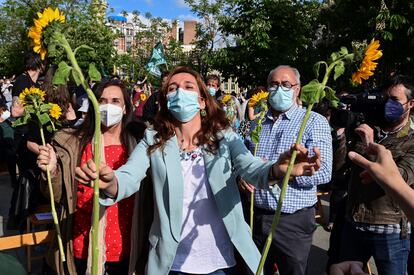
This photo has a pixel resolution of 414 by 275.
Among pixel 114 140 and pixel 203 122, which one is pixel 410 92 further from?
pixel 114 140

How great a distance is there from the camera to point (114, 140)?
8.95 feet

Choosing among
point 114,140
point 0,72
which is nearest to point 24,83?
point 114,140

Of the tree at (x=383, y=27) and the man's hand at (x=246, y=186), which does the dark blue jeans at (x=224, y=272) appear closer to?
the man's hand at (x=246, y=186)

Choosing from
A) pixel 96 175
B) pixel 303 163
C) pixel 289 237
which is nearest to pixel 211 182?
pixel 303 163

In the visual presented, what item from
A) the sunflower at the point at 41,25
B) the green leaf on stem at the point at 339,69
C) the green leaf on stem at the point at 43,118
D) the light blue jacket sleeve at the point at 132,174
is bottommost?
the light blue jacket sleeve at the point at 132,174

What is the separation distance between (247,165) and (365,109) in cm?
109

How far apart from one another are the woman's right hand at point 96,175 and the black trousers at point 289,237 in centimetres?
139

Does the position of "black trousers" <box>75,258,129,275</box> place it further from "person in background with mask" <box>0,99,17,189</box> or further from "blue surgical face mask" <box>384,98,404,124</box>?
"person in background with mask" <box>0,99,17,189</box>

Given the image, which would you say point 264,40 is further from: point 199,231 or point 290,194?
point 199,231

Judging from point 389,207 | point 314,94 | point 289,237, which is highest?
point 314,94

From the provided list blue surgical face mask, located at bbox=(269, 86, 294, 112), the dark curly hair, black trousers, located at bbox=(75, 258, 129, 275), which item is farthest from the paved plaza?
the dark curly hair

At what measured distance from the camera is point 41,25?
1.47 meters

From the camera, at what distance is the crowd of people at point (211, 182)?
2037 millimetres

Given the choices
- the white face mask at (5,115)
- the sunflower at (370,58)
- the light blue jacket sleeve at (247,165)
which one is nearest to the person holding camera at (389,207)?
the light blue jacket sleeve at (247,165)
